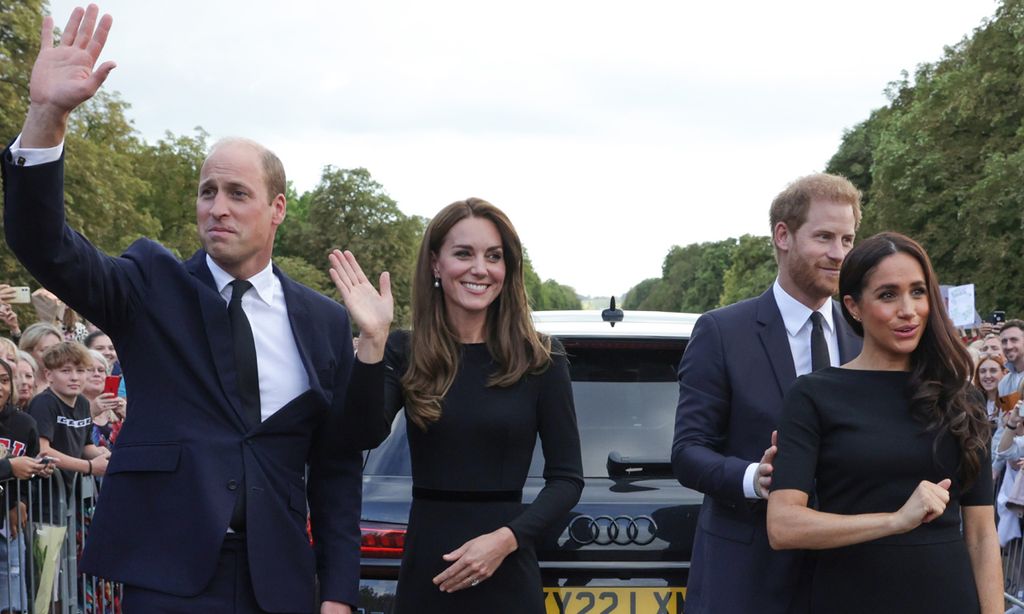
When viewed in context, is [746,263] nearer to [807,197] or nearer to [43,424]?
[43,424]

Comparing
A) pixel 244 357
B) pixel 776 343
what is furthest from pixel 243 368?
pixel 776 343

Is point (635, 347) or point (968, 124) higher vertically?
point (968, 124)

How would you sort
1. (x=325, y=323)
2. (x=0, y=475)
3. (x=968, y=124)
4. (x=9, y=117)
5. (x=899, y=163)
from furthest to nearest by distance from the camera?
(x=899, y=163) < (x=968, y=124) < (x=9, y=117) < (x=0, y=475) < (x=325, y=323)

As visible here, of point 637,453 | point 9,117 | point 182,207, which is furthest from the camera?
point 182,207

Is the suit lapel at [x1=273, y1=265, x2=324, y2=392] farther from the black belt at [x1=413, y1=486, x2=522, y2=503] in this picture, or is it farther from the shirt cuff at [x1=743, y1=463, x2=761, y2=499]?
the shirt cuff at [x1=743, y1=463, x2=761, y2=499]

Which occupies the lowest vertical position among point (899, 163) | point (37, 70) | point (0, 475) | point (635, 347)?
point (0, 475)

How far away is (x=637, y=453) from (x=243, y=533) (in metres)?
1.73

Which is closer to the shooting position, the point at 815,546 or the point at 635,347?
the point at 815,546

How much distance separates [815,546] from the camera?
3.41m

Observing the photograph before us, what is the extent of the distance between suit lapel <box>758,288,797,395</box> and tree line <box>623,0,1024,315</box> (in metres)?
34.1

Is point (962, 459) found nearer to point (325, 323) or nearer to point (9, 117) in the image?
point (325, 323)

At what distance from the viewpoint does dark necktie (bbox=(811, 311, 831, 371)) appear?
170 inches

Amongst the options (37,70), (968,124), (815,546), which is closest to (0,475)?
(37,70)

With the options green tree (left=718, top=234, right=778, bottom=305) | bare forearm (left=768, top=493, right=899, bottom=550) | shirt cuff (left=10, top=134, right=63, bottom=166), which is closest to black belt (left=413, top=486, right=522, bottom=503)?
bare forearm (left=768, top=493, right=899, bottom=550)
